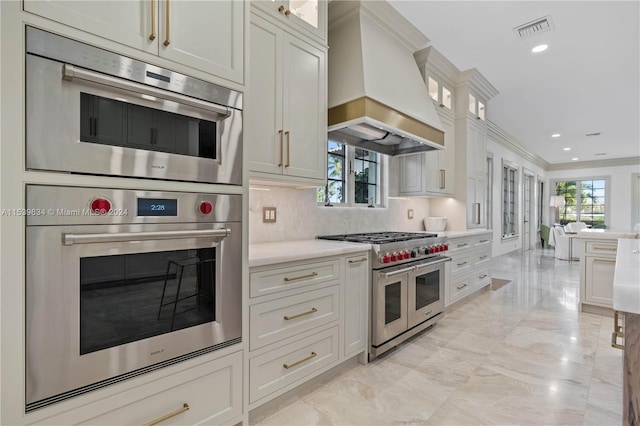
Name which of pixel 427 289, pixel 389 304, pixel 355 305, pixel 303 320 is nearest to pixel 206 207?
pixel 303 320

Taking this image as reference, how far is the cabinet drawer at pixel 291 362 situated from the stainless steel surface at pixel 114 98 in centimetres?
101

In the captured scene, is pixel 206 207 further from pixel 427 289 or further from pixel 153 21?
pixel 427 289

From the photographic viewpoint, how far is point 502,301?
3.99 metres

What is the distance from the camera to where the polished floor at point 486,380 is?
1777mm

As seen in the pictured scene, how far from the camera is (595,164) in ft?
34.9

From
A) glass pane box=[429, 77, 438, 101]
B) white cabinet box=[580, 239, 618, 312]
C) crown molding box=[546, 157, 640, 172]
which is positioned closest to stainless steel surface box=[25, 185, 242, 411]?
glass pane box=[429, 77, 438, 101]

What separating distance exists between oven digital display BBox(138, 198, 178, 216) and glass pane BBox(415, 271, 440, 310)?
216 cm

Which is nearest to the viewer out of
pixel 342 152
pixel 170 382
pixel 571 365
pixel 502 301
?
pixel 170 382

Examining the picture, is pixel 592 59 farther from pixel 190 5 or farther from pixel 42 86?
pixel 42 86

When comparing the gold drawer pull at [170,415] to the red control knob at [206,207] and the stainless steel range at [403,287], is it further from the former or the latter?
the stainless steel range at [403,287]

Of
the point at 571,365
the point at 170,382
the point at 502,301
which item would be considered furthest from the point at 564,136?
the point at 170,382

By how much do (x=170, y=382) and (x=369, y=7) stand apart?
9.94ft

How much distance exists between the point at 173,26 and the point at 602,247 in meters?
4.53

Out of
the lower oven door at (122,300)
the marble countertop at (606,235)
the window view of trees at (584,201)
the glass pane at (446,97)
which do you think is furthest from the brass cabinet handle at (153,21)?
the window view of trees at (584,201)
